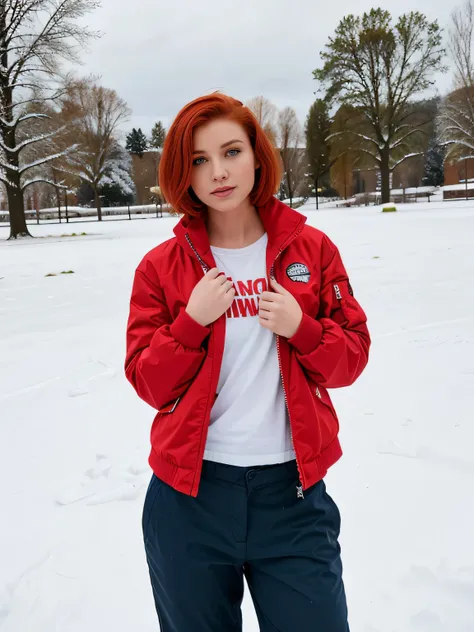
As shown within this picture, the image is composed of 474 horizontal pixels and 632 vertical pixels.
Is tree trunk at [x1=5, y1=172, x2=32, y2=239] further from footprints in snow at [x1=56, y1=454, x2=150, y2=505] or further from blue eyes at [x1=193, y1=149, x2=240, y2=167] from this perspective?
blue eyes at [x1=193, y1=149, x2=240, y2=167]

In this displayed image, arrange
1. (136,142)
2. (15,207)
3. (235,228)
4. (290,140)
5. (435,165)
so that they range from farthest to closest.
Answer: (136,142) < (435,165) < (290,140) < (15,207) < (235,228)

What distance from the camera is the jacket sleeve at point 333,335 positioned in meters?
1.24

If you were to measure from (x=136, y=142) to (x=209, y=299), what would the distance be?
61017 millimetres

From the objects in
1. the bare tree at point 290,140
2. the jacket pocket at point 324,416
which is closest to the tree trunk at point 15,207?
the jacket pocket at point 324,416

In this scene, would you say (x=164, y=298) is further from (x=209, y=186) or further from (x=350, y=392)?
(x=350, y=392)

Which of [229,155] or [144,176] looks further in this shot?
[144,176]

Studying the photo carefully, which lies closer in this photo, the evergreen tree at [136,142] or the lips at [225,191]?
the lips at [225,191]

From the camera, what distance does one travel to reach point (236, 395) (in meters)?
1.32

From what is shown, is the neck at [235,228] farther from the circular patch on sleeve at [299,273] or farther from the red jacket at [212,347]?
the circular patch on sleeve at [299,273]

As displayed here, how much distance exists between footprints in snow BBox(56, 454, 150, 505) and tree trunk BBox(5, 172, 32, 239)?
800 inches

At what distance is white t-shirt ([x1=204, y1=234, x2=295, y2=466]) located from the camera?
129cm

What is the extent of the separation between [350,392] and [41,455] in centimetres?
223

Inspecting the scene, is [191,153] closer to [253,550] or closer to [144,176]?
[253,550]

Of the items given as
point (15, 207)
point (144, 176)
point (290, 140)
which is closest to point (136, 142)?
point (144, 176)
